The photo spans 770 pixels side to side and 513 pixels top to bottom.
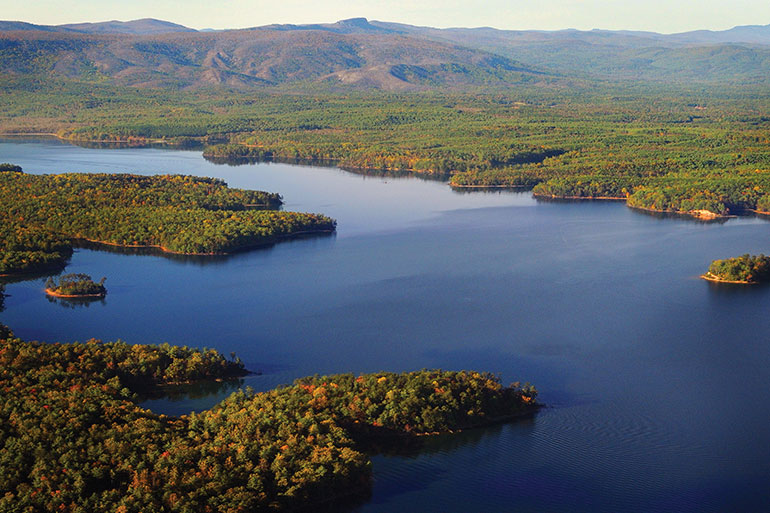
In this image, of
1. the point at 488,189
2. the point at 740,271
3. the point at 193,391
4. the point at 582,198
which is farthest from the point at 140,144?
the point at 193,391

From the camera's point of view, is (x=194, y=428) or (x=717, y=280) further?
(x=717, y=280)

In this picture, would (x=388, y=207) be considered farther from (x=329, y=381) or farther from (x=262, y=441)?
(x=262, y=441)

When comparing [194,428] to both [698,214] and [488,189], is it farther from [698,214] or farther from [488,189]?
[488,189]

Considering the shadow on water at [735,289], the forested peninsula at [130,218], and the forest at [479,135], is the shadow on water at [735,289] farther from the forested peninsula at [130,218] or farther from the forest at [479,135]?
the forested peninsula at [130,218]

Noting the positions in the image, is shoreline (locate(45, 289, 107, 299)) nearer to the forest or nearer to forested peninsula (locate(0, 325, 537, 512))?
forested peninsula (locate(0, 325, 537, 512))

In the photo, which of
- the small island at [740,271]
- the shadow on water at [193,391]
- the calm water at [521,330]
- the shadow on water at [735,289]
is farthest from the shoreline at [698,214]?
the shadow on water at [193,391]

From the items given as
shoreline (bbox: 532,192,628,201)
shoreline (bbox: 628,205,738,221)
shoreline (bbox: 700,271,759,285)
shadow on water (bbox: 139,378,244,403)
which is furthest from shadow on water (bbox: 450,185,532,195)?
shadow on water (bbox: 139,378,244,403)
